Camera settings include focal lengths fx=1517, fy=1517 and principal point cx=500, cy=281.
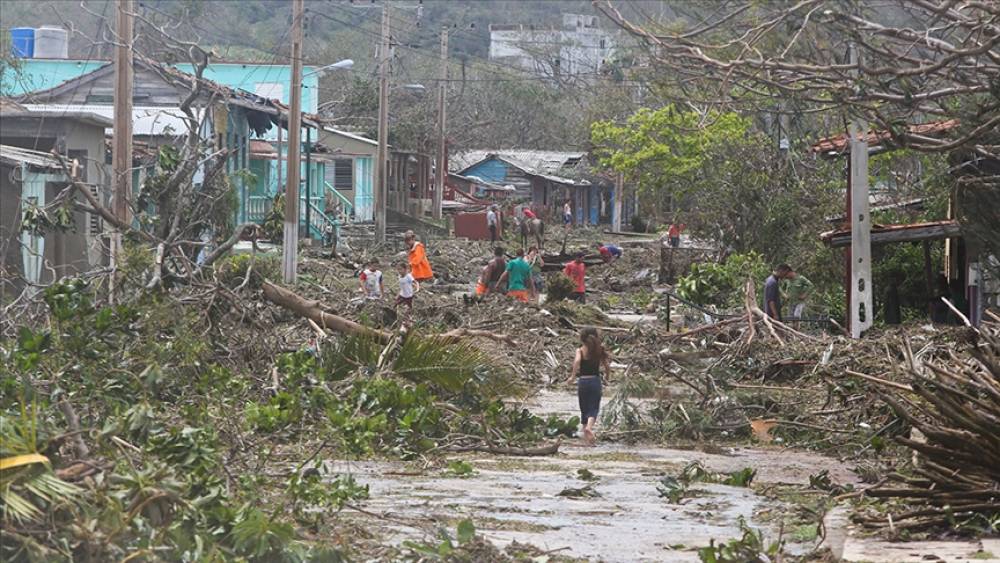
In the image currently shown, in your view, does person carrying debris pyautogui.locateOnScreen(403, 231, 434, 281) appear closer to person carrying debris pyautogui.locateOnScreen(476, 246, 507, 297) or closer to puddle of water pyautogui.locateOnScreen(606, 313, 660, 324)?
person carrying debris pyautogui.locateOnScreen(476, 246, 507, 297)

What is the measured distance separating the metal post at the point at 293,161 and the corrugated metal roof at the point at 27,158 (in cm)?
751

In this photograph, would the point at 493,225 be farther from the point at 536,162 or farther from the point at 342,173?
the point at 536,162

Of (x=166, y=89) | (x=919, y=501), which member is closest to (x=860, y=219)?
(x=919, y=501)

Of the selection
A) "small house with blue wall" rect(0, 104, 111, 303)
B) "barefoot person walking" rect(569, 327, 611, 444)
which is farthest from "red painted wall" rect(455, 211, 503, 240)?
"barefoot person walking" rect(569, 327, 611, 444)

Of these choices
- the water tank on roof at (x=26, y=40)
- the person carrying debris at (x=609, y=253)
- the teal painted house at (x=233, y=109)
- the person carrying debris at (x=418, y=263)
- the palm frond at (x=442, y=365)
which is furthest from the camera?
the water tank on roof at (x=26, y=40)

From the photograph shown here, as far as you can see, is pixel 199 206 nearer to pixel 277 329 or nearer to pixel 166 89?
pixel 277 329

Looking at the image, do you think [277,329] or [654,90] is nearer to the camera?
[654,90]

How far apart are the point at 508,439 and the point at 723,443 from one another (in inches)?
96.3

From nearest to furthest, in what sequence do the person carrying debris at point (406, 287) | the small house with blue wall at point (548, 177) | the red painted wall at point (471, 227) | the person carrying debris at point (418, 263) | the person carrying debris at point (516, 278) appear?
the person carrying debris at point (406, 287)
the person carrying debris at point (516, 278)
the person carrying debris at point (418, 263)
the red painted wall at point (471, 227)
the small house with blue wall at point (548, 177)

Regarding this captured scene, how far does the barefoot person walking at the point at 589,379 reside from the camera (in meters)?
14.8

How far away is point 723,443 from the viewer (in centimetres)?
1506

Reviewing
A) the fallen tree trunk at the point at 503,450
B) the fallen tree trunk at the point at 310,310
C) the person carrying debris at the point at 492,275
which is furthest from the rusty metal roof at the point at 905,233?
the fallen tree trunk at the point at 503,450

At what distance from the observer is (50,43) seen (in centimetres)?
4750

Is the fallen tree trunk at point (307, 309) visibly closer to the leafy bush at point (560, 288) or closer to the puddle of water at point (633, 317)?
the puddle of water at point (633, 317)
